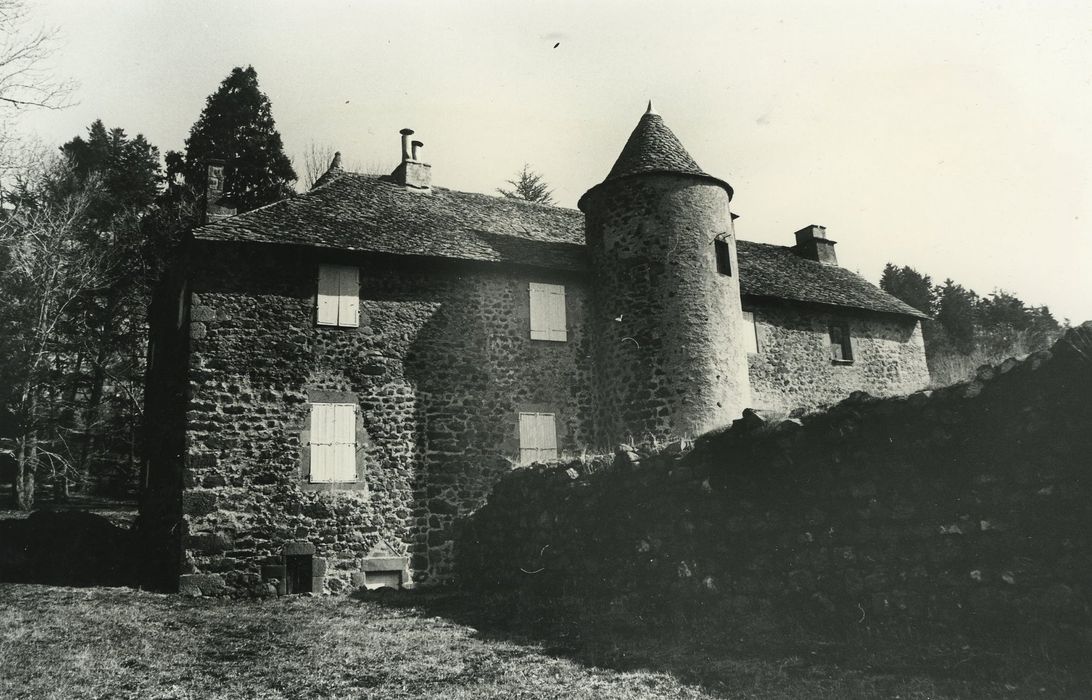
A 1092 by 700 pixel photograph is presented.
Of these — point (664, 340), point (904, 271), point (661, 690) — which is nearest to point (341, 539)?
point (664, 340)

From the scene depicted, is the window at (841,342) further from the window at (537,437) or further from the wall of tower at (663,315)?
the window at (537,437)

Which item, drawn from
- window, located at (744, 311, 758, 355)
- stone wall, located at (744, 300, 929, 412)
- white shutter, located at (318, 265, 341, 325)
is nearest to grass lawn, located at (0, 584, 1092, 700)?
white shutter, located at (318, 265, 341, 325)

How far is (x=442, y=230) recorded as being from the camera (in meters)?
15.9

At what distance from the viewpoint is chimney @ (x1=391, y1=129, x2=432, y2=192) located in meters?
17.9

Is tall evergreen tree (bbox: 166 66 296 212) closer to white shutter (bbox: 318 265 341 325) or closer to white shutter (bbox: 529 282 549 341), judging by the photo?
white shutter (bbox: 318 265 341 325)

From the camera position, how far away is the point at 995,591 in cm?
566

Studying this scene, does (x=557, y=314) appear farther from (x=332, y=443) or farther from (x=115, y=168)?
(x=115, y=168)

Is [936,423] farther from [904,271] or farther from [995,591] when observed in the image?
[904,271]

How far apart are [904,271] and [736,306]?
121ft

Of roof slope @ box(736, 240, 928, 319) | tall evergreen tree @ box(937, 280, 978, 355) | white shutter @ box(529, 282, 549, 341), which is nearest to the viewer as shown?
white shutter @ box(529, 282, 549, 341)

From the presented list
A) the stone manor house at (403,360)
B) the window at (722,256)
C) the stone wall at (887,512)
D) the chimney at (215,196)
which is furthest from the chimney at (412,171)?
the stone wall at (887,512)

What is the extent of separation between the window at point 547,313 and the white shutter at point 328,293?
3898 millimetres

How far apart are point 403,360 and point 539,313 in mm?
A: 3019

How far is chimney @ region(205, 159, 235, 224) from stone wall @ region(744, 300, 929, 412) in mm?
11973
